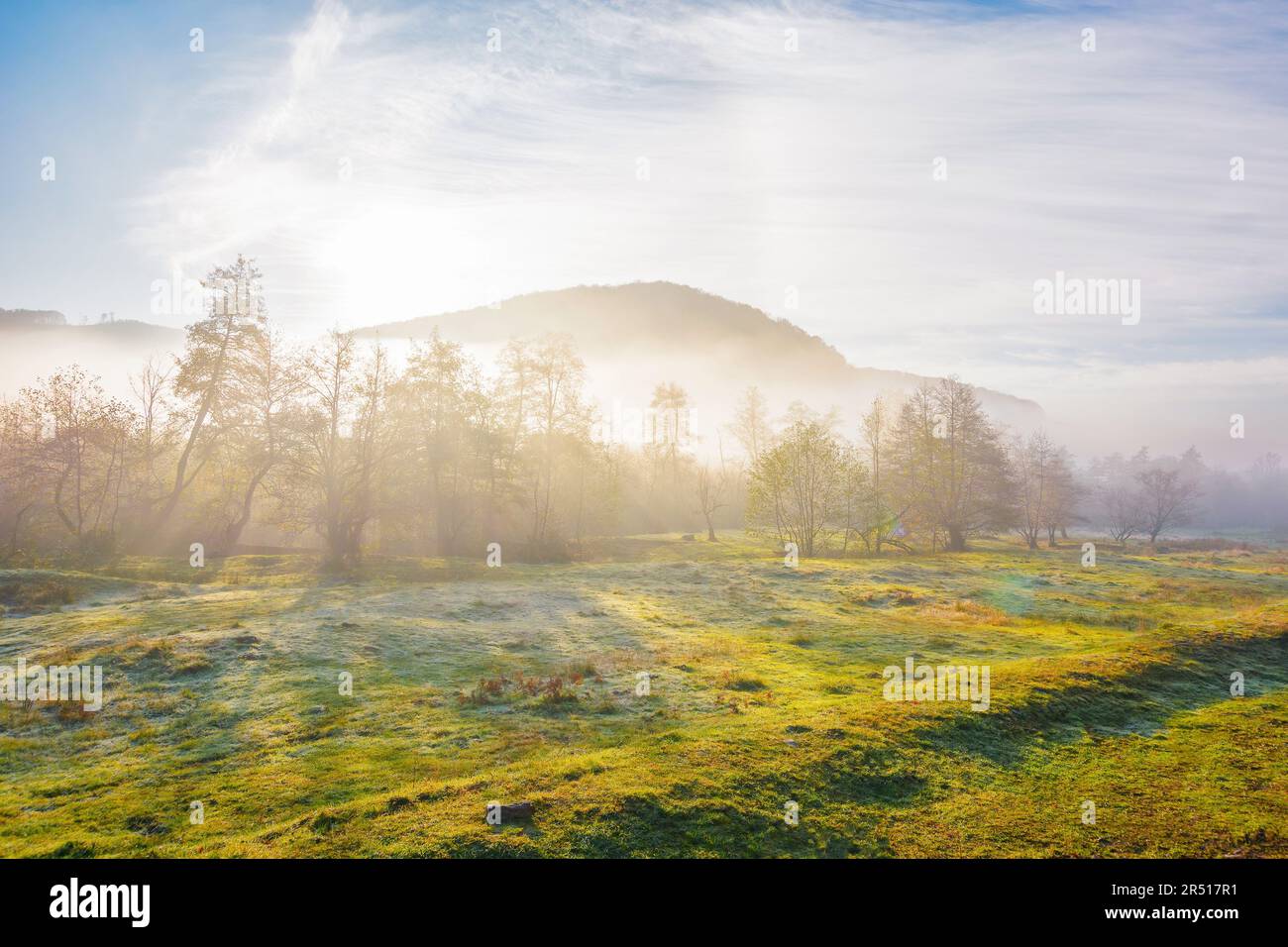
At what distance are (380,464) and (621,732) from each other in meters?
43.3

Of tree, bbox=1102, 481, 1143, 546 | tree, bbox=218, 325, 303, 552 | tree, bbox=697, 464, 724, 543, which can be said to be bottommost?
tree, bbox=1102, 481, 1143, 546

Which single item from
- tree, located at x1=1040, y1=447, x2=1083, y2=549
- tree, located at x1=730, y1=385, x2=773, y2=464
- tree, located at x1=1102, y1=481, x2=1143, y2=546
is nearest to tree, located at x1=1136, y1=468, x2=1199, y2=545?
tree, located at x1=1102, y1=481, x2=1143, y2=546

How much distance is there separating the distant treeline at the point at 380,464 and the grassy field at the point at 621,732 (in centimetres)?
2034

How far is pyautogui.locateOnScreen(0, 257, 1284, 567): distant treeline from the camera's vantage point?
4972 cm

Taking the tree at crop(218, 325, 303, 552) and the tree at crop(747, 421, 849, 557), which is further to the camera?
the tree at crop(747, 421, 849, 557)

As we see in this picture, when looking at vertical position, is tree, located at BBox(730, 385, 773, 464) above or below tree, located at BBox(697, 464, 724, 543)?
above

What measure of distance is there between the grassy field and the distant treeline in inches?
801

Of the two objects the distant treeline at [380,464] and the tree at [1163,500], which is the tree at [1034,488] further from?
the tree at [1163,500]

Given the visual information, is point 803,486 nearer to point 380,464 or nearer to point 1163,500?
point 380,464

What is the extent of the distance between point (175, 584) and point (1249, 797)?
4464 centimetres

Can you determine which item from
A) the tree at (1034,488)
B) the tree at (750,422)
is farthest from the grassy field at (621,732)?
the tree at (750,422)

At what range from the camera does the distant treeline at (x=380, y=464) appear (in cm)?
4972

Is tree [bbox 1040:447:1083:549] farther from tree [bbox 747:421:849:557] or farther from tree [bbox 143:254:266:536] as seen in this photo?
tree [bbox 143:254:266:536]
